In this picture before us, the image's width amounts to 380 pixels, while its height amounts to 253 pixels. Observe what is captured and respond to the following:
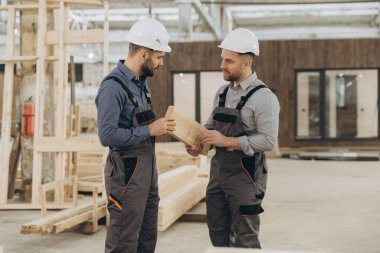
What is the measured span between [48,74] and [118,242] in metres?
5.23

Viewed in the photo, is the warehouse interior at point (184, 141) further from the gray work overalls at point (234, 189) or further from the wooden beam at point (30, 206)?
the gray work overalls at point (234, 189)

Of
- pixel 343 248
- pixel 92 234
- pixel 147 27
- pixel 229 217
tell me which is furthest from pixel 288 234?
pixel 147 27

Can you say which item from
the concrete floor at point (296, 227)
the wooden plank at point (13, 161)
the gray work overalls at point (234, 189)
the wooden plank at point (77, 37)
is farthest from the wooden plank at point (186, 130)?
the wooden plank at point (13, 161)

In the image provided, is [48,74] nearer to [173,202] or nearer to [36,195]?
[36,195]

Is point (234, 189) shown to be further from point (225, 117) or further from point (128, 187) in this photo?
point (128, 187)

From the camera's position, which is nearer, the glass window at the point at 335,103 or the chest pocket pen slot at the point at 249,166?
the chest pocket pen slot at the point at 249,166

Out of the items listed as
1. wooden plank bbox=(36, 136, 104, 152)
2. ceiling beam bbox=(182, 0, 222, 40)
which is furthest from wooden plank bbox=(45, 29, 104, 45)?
ceiling beam bbox=(182, 0, 222, 40)

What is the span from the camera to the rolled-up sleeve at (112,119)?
3258 mm

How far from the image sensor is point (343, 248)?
5629 mm

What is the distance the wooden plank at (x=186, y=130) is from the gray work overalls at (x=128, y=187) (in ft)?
0.54

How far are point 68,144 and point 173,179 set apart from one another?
1.54 metres

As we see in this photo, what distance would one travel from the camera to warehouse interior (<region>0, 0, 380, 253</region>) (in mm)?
6121

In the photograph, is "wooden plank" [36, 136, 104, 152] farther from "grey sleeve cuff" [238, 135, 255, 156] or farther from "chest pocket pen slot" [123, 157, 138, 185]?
"grey sleeve cuff" [238, 135, 255, 156]

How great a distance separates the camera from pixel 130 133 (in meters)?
3.31
